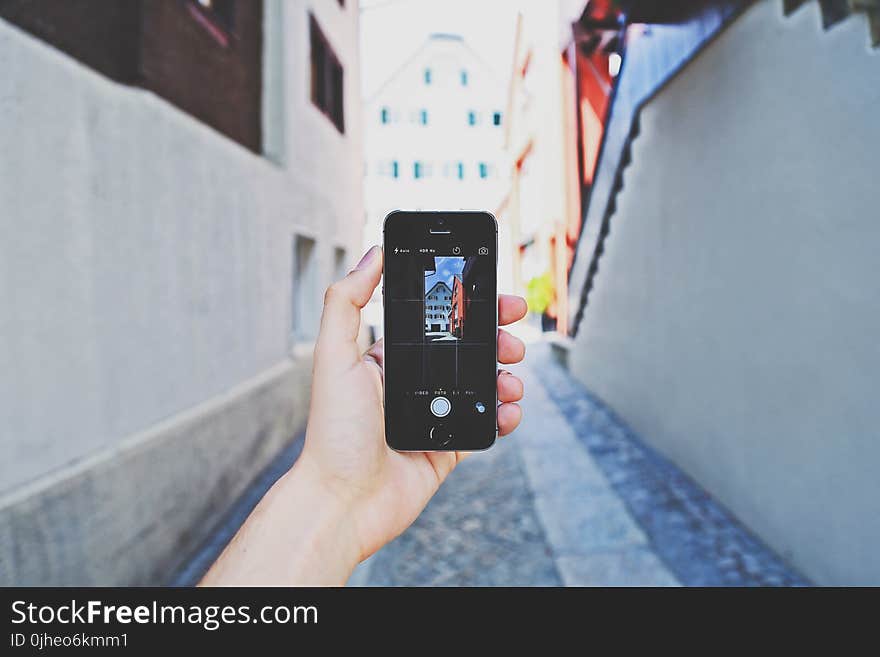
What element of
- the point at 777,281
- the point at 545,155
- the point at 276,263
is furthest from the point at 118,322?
the point at 545,155

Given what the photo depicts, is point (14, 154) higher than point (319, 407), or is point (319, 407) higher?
point (14, 154)

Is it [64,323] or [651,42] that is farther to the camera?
[651,42]

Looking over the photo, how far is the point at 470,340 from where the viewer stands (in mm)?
1408

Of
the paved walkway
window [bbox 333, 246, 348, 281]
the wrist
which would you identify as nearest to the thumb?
the wrist

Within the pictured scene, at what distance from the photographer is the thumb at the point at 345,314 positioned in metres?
1.32

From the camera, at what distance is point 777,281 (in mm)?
3256

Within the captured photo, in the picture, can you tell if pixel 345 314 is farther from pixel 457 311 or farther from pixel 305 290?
pixel 305 290

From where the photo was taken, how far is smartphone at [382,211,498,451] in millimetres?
1390

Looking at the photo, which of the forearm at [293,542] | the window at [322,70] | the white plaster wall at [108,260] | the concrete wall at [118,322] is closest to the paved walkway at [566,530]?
the concrete wall at [118,322]

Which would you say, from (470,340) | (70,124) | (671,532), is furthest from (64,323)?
(671,532)

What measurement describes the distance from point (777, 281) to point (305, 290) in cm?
514
